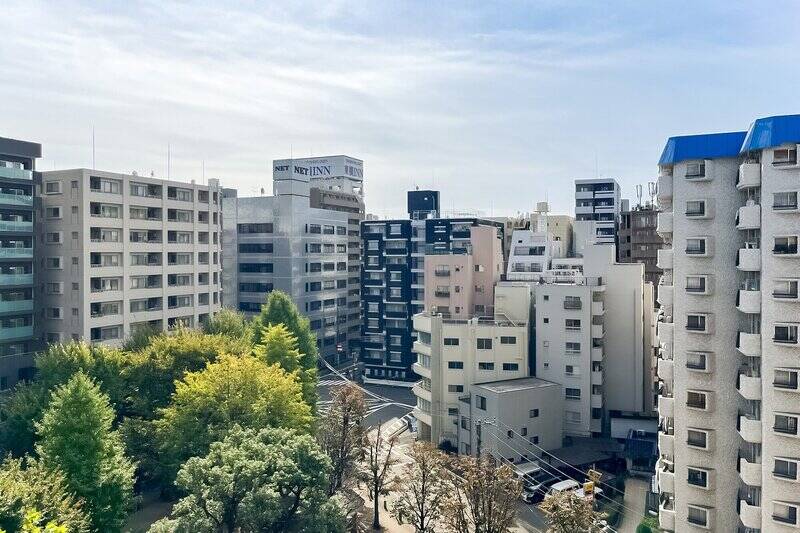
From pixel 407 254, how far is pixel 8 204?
1605 inches

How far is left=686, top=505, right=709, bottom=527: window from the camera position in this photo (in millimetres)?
25547

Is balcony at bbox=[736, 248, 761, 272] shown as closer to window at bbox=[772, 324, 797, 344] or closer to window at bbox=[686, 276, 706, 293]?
window at bbox=[686, 276, 706, 293]

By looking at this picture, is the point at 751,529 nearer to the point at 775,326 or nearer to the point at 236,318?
the point at 775,326

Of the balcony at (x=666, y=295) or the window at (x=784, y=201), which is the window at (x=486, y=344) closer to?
the balcony at (x=666, y=295)

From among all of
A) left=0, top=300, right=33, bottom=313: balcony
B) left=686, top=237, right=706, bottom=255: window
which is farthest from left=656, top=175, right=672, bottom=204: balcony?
left=0, top=300, right=33, bottom=313: balcony

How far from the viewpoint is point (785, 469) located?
22.4 m

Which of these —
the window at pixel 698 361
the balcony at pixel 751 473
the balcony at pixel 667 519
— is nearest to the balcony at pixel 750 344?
the window at pixel 698 361

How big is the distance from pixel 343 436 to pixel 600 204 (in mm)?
64224

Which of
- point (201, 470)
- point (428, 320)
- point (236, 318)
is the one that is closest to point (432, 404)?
point (428, 320)

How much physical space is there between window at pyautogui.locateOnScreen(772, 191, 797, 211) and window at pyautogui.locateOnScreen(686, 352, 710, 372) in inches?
262

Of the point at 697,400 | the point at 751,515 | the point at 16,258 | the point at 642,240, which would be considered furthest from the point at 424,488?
the point at 642,240

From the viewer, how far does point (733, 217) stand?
25484mm

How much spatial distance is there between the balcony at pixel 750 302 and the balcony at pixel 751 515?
24.0 feet

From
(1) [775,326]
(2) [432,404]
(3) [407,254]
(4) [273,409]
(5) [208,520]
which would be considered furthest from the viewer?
(3) [407,254]
